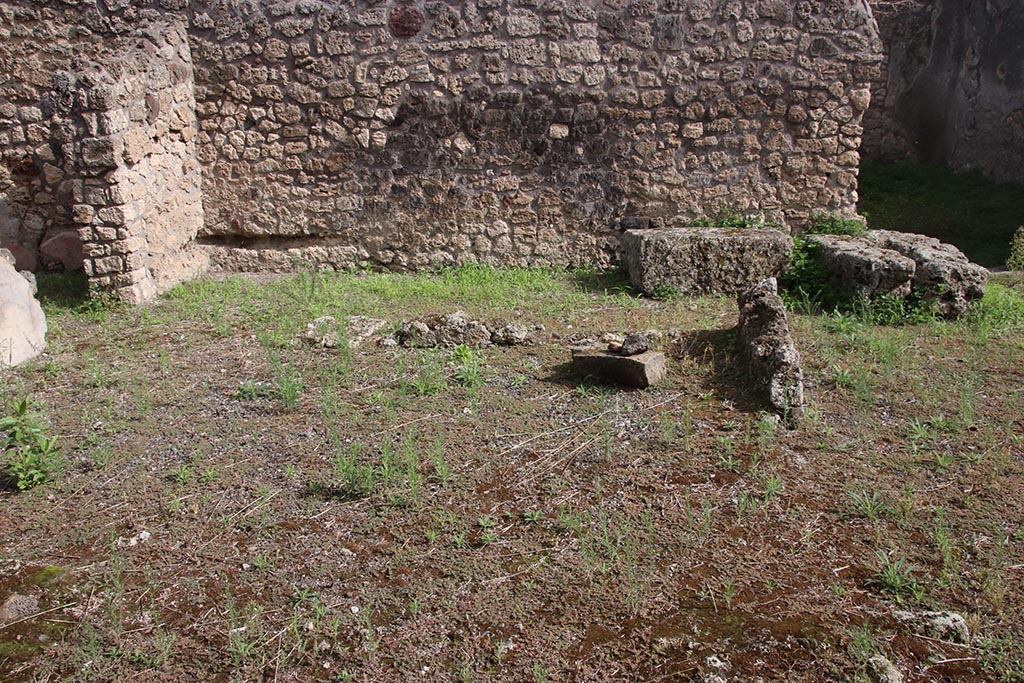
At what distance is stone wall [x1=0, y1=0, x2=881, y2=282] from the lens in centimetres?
731

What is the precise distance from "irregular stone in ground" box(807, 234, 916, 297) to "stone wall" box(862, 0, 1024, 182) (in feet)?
18.2

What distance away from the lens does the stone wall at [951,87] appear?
10570 mm

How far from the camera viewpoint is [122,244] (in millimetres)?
6336

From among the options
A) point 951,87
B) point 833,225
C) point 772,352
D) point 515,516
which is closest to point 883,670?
point 515,516

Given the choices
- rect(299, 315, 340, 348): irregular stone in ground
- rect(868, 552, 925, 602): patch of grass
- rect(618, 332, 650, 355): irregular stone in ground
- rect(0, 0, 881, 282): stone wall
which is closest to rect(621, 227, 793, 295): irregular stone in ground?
rect(0, 0, 881, 282): stone wall

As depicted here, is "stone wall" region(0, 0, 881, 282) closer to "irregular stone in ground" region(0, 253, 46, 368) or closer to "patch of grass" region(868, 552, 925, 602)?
"irregular stone in ground" region(0, 253, 46, 368)

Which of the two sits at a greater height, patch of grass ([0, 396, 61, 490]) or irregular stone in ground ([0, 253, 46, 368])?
irregular stone in ground ([0, 253, 46, 368])

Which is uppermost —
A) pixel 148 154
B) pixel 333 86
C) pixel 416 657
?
pixel 333 86

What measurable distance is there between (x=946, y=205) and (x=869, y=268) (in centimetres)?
516

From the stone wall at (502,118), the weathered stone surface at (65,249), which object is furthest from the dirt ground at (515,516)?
the weathered stone surface at (65,249)

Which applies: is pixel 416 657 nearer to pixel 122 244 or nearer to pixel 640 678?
pixel 640 678

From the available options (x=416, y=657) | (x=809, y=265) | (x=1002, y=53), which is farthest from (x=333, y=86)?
(x=1002, y=53)

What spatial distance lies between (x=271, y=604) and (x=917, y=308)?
15.9 feet

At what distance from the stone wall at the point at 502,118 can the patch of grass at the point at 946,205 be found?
90.3 inches
